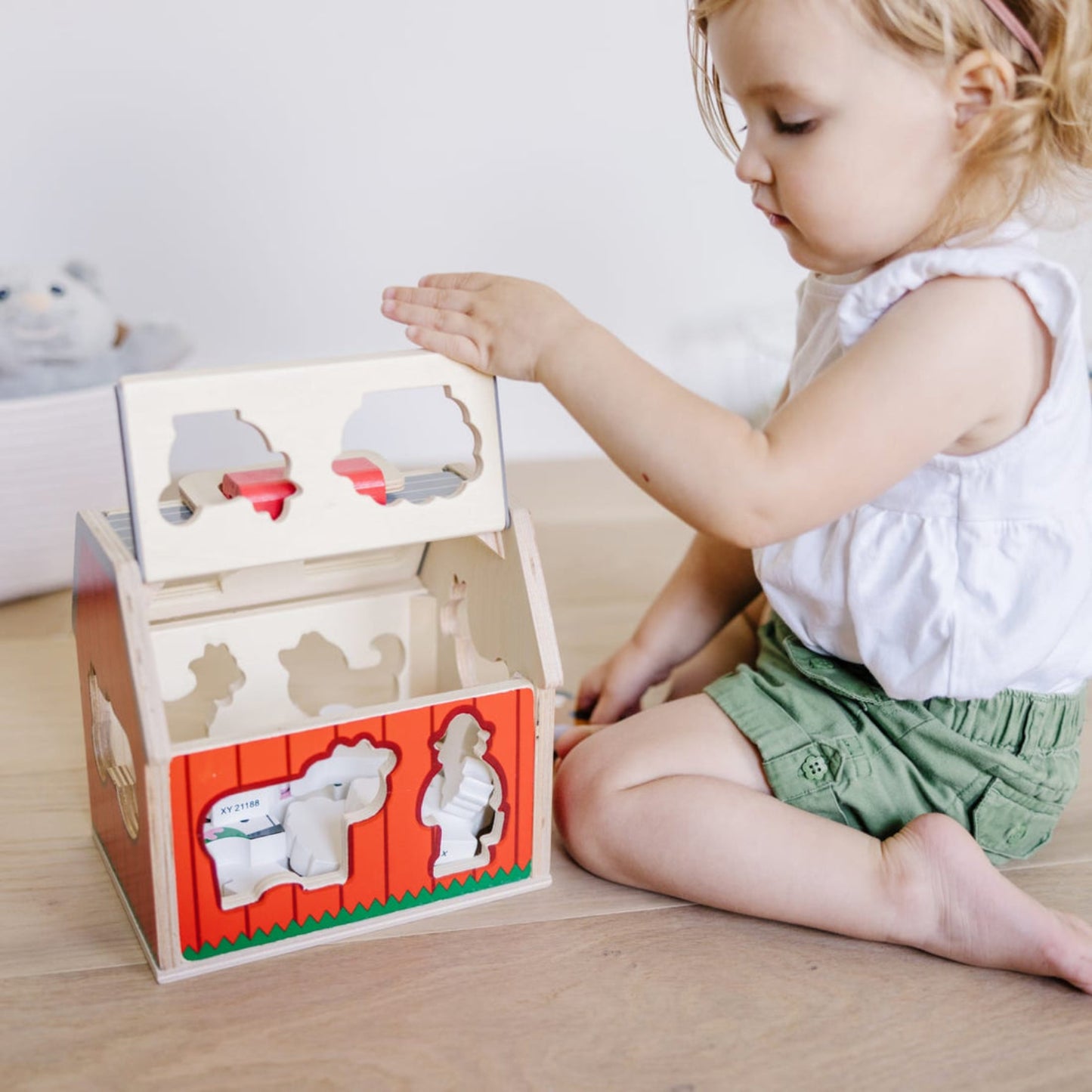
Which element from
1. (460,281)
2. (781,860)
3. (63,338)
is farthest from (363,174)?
(781,860)

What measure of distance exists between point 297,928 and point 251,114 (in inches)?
39.1

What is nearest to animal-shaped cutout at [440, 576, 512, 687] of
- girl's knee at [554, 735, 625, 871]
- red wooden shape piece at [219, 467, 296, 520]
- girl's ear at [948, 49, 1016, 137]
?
girl's knee at [554, 735, 625, 871]

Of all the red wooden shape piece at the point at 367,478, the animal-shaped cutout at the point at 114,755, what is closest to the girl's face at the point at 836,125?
the red wooden shape piece at the point at 367,478

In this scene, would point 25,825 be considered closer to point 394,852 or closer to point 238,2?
point 394,852

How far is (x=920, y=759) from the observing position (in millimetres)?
866

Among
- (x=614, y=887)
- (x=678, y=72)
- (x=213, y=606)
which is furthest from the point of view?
(x=678, y=72)

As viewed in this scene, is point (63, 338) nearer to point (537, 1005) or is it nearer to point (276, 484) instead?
point (276, 484)

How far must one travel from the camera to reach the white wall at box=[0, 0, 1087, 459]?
1436 mm

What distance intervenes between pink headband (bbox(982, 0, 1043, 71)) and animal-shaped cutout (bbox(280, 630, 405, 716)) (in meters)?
0.58

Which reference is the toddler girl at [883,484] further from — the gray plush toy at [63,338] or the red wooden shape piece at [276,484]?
the gray plush toy at [63,338]

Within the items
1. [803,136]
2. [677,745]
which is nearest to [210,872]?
[677,745]

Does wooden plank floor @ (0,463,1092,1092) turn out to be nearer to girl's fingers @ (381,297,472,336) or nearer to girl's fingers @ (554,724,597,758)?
girl's fingers @ (554,724,597,758)

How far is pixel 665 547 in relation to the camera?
1424 mm

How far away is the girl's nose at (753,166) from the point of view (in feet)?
2.57
